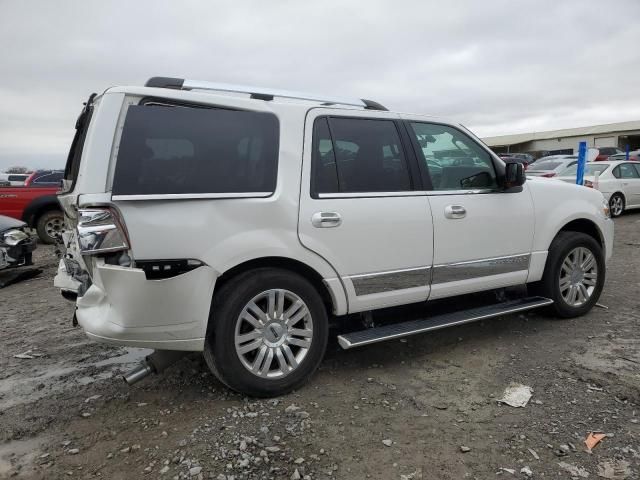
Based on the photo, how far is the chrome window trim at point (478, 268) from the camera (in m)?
3.88

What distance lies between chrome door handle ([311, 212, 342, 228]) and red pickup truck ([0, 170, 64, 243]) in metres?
9.03

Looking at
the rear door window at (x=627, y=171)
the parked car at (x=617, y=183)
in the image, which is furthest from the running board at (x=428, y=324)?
the rear door window at (x=627, y=171)

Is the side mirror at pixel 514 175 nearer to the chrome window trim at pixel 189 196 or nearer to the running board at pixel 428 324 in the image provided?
the running board at pixel 428 324

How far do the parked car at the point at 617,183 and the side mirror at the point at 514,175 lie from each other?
9650 millimetres

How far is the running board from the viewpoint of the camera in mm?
3459

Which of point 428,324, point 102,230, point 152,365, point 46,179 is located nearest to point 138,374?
point 152,365

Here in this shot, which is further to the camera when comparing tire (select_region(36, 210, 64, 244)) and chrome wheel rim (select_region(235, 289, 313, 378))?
tire (select_region(36, 210, 64, 244))

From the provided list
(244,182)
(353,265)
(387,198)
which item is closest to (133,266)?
(244,182)

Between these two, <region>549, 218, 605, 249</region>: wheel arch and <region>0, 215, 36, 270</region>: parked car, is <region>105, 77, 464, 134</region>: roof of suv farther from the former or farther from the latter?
<region>0, 215, 36, 270</region>: parked car

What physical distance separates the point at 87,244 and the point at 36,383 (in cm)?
158

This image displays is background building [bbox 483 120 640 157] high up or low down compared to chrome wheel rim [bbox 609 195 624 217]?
up

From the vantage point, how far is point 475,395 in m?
3.35

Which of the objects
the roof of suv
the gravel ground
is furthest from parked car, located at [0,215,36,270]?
the roof of suv

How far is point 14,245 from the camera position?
7.29 meters
